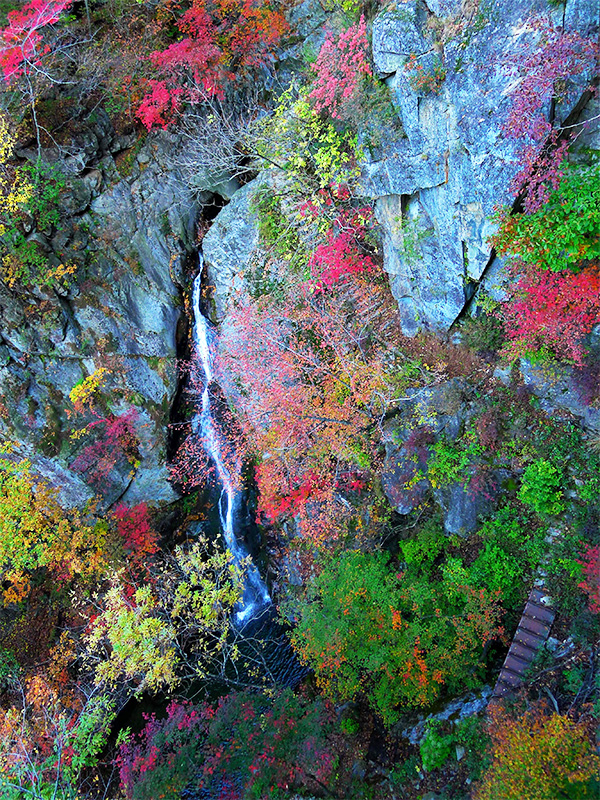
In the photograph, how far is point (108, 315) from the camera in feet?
49.2

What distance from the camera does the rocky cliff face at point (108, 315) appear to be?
14.1m

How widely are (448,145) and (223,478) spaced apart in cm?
1236

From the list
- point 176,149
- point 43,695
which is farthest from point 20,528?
point 176,149

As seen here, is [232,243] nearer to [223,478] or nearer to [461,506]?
[223,478]

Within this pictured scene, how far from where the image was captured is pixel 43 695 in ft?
41.2

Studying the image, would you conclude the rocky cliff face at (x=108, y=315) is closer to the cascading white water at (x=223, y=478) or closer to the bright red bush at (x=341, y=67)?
the cascading white water at (x=223, y=478)

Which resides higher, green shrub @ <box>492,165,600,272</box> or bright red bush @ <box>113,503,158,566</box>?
green shrub @ <box>492,165,600,272</box>

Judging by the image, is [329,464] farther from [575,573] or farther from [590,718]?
[590,718]

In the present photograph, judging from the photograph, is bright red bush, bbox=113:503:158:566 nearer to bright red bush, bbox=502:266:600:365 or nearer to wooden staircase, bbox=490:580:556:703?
wooden staircase, bbox=490:580:556:703

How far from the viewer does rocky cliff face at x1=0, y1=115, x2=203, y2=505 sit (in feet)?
46.4

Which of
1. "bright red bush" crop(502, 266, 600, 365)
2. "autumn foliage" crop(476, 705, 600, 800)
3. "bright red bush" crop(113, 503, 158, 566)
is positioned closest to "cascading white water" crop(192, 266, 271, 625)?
"bright red bush" crop(113, 503, 158, 566)

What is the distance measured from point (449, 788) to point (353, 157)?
14.0 metres

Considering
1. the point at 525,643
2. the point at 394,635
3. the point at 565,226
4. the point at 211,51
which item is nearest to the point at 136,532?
Answer: the point at 394,635

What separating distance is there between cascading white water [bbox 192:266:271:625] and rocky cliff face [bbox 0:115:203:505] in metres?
0.96
